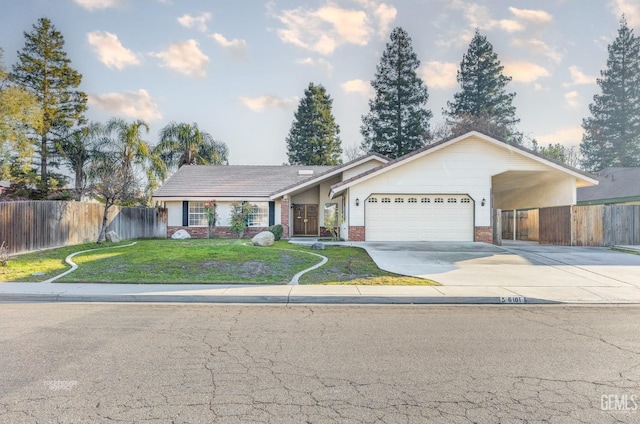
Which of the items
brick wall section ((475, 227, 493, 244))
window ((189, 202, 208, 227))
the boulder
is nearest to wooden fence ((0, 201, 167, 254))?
the boulder

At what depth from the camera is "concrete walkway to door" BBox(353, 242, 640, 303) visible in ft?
27.9

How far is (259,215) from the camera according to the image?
23938 mm

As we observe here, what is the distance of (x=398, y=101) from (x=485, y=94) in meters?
9.51

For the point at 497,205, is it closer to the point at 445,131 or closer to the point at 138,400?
the point at 445,131

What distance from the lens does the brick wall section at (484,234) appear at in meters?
18.6

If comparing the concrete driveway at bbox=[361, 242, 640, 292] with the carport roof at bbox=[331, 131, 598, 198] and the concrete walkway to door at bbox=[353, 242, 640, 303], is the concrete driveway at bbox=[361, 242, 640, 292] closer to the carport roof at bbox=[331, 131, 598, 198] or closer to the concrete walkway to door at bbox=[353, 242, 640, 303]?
the concrete walkway to door at bbox=[353, 242, 640, 303]

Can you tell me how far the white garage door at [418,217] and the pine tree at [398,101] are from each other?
69.4ft

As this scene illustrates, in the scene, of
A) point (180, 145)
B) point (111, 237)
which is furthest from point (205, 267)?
point (180, 145)

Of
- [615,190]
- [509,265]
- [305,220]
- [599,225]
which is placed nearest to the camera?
[509,265]

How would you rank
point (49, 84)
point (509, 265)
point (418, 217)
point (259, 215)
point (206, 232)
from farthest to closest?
point (49, 84) → point (259, 215) → point (206, 232) → point (418, 217) → point (509, 265)

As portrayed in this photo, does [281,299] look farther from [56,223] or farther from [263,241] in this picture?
[56,223]

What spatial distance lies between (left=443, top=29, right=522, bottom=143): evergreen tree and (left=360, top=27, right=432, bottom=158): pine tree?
4.78m

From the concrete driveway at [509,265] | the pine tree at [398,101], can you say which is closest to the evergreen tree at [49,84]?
the pine tree at [398,101]

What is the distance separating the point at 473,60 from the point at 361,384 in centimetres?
4460
